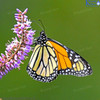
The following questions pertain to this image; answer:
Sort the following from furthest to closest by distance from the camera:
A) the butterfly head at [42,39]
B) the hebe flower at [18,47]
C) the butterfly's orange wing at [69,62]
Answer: the butterfly head at [42,39]
the butterfly's orange wing at [69,62]
the hebe flower at [18,47]

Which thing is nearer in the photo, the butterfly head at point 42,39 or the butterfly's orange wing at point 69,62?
the butterfly's orange wing at point 69,62

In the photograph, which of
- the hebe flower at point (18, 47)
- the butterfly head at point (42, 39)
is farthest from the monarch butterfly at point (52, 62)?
the hebe flower at point (18, 47)

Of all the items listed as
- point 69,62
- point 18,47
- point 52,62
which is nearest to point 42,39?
point 52,62

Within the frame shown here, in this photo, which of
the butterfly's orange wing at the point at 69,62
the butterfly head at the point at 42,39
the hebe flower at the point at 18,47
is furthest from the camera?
the butterfly head at the point at 42,39

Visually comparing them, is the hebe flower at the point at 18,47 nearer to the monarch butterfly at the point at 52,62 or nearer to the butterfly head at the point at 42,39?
the monarch butterfly at the point at 52,62

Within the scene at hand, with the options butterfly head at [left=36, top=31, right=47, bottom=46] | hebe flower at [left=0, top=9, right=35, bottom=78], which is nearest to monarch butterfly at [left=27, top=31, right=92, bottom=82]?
butterfly head at [left=36, top=31, right=47, bottom=46]

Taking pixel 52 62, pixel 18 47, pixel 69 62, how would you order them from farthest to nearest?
pixel 52 62
pixel 69 62
pixel 18 47

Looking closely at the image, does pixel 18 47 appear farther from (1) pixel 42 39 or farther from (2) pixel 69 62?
(2) pixel 69 62

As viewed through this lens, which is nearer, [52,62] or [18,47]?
[18,47]

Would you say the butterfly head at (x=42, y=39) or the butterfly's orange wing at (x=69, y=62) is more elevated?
the butterfly head at (x=42, y=39)
